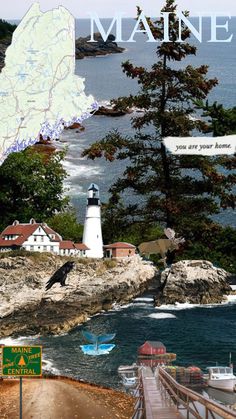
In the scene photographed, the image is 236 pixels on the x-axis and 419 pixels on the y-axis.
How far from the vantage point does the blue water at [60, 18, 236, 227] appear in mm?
34906

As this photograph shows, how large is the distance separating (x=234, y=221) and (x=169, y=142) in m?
4.26

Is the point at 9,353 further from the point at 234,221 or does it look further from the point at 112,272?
the point at 234,221

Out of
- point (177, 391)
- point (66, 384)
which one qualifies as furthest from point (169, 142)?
point (177, 391)

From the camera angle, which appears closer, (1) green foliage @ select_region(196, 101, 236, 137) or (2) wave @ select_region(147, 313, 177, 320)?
(1) green foliage @ select_region(196, 101, 236, 137)

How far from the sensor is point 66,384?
25984 mm

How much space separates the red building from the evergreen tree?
659cm

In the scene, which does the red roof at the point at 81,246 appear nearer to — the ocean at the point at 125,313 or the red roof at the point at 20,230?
the red roof at the point at 20,230

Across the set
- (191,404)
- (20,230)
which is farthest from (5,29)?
(191,404)

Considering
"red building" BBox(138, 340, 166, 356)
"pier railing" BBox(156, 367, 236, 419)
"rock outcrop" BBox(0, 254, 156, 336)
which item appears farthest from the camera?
"rock outcrop" BBox(0, 254, 156, 336)

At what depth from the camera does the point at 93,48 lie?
36.4 metres

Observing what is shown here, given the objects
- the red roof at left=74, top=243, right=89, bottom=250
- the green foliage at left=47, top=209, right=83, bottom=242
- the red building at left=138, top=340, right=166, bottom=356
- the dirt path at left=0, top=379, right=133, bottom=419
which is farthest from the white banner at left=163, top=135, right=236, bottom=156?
the dirt path at left=0, top=379, right=133, bottom=419

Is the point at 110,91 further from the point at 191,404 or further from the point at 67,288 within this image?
the point at 191,404

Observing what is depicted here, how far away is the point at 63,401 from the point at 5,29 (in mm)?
16193

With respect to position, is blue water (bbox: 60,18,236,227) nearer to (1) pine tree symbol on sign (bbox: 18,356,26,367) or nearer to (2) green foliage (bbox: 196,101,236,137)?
(2) green foliage (bbox: 196,101,236,137)
